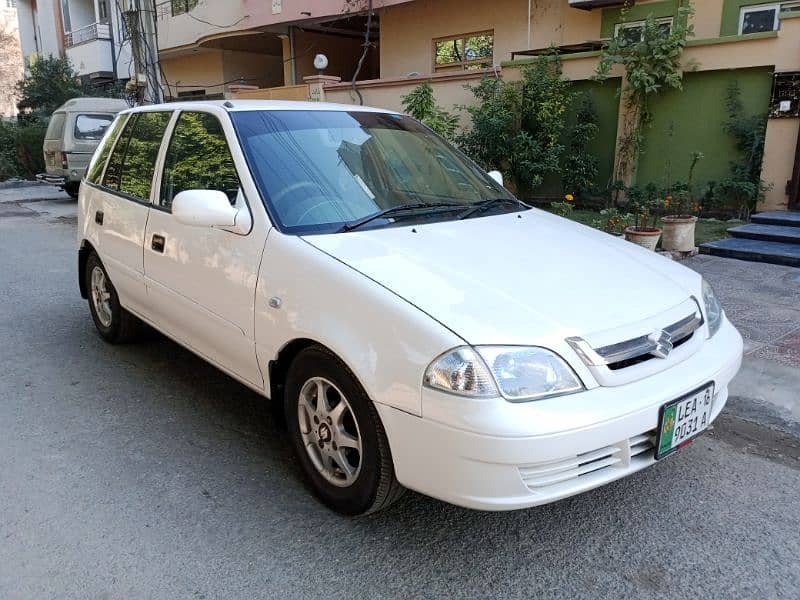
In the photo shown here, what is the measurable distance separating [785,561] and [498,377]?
144 centimetres

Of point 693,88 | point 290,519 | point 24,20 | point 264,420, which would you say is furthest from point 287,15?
point 24,20

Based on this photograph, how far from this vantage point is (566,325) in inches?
99.2

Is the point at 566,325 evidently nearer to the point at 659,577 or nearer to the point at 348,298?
the point at 348,298

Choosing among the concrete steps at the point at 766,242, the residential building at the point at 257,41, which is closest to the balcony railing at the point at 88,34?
the residential building at the point at 257,41

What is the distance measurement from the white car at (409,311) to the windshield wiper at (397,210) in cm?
1

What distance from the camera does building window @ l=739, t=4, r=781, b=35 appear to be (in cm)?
1038

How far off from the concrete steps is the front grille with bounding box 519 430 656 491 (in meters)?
5.87

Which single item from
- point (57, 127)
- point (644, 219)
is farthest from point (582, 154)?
point (57, 127)

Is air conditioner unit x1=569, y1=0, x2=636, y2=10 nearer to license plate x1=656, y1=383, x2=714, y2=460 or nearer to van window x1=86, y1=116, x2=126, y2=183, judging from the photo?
van window x1=86, y1=116, x2=126, y2=183

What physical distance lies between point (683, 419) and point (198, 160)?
2.86 metres

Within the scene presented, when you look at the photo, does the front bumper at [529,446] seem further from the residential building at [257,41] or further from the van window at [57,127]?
the van window at [57,127]

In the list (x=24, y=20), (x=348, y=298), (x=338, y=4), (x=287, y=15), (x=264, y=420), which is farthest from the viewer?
(x=24, y=20)

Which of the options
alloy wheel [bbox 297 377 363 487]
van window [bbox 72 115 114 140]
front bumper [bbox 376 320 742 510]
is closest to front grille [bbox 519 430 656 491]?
front bumper [bbox 376 320 742 510]

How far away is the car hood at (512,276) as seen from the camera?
8.23 ft
